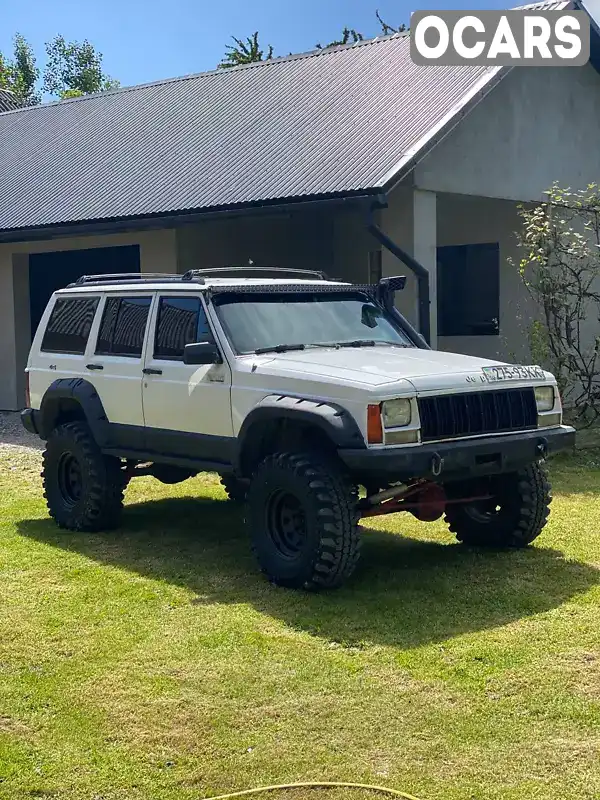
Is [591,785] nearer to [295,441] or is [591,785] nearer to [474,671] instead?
[474,671]

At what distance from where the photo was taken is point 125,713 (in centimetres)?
466

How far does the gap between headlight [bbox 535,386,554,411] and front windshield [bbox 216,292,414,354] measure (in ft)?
3.97

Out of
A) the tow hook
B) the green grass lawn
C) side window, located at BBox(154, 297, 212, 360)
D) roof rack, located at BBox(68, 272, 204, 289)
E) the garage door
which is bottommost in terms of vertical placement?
the green grass lawn

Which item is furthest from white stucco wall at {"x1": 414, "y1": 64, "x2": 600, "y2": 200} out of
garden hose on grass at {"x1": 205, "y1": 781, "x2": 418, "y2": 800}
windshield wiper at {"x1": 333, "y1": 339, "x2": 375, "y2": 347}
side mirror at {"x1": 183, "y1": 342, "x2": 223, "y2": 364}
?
garden hose on grass at {"x1": 205, "y1": 781, "x2": 418, "y2": 800}

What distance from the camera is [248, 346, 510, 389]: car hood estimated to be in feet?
20.8

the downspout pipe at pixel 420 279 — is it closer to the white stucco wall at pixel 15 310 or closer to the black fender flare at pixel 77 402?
the black fender flare at pixel 77 402

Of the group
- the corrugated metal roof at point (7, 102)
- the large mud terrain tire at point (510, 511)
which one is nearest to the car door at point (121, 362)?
the large mud terrain tire at point (510, 511)

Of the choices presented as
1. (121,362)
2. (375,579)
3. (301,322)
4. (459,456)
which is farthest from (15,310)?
(459,456)

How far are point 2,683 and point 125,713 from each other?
79cm

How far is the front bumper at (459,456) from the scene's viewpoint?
239 inches

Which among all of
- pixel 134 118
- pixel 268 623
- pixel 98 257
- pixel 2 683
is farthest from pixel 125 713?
pixel 134 118

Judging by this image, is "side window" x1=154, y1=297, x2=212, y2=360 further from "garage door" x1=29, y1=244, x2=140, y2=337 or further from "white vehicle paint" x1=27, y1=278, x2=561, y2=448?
"garage door" x1=29, y1=244, x2=140, y2=337

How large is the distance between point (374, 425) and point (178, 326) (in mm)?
2212

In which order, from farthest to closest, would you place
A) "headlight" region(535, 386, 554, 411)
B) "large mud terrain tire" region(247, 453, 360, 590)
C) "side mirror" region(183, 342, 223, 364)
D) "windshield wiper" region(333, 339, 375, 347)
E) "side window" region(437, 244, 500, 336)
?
1. "side window" region(437, 244, 500, 336)
2. "windshield wiper" region(333, 339, 375, 347)
3. "side mirror" region(183, 342, 223, 364)
4. "headlight" region(535, 386, 554, 411)
5. "large mud terrain tire" region(247, 453, 360, 590)
